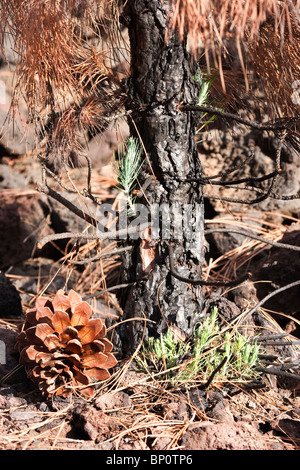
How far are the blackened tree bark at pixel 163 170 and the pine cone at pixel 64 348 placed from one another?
158 millimetres

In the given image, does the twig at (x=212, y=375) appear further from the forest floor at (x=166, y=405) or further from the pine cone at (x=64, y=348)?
the pine cone at (x=64, y=348)

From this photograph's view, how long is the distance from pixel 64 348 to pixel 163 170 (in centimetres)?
54

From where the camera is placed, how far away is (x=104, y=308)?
186 centimetres

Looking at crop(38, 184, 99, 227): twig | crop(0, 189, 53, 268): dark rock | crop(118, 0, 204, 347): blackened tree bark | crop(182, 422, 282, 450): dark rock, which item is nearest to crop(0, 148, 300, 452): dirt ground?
crop(182, 422, 282, 450): dark rock

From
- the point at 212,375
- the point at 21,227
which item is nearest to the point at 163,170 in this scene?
the point at 212,375

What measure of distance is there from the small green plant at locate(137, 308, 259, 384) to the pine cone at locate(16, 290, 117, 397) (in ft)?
0.43

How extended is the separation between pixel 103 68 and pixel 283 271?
0.91 metres

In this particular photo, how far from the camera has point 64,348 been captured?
1.27m

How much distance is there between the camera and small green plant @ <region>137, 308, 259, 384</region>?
132 cm

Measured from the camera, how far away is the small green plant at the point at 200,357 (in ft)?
4.34

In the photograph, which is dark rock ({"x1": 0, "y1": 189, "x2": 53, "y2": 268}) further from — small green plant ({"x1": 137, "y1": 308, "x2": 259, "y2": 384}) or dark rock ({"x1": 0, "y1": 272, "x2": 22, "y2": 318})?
small green plant ({"x1": 137, "y1": 308, "x2": 259, "y2": 384})

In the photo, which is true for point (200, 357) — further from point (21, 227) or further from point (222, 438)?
point (21, 227)

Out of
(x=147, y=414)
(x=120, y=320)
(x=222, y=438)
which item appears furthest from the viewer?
(x=120, y=320)
